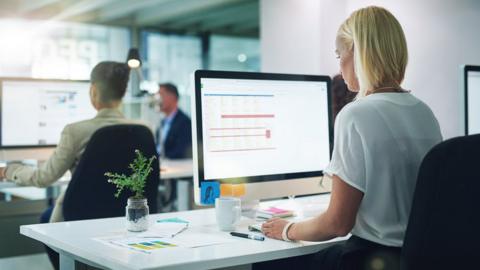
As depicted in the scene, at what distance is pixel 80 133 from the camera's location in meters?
2.79

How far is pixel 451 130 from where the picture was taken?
10.3 feet

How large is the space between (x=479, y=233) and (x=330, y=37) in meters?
2.68

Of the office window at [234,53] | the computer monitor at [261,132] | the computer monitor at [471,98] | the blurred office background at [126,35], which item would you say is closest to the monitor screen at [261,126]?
the computer monitor at [261,132]

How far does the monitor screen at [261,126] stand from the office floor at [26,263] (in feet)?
7.67

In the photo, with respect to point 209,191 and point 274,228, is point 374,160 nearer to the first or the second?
point 274,228

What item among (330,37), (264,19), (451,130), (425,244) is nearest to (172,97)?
(264,19)

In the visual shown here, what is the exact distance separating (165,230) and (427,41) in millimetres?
2009

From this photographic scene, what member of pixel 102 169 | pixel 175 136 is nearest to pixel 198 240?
pixel 102 169

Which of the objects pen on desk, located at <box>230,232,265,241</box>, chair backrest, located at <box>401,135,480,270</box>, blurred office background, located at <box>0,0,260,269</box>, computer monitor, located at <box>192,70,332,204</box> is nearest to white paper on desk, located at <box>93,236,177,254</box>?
Answer: pen on desk, located at <box>230,232,265,241</box>

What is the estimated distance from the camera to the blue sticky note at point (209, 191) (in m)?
1.93

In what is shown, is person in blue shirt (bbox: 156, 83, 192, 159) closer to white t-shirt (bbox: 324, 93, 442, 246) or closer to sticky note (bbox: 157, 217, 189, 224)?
sticky note (bbox: 157, 217, 189, 224)

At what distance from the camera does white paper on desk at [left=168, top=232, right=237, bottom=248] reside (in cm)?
162

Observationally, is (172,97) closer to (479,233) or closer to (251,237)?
(251,237)

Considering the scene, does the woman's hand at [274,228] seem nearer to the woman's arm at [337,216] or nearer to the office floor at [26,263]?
the woman's arm at [337,216]
